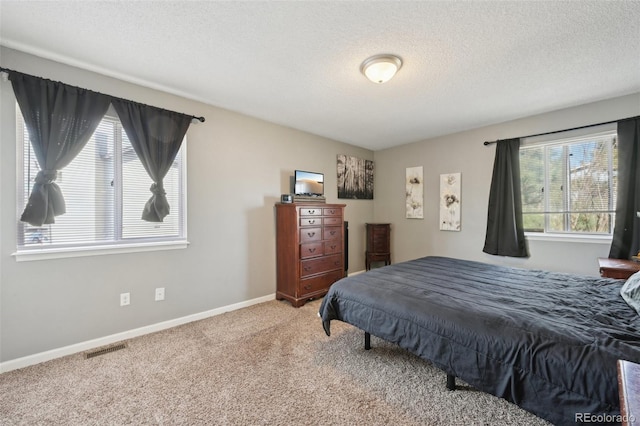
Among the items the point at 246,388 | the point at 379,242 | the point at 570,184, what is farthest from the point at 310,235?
the point at 570,184

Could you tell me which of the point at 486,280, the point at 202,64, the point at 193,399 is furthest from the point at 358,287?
the point at 202,64

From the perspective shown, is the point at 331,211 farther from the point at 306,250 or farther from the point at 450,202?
the point at 450,202

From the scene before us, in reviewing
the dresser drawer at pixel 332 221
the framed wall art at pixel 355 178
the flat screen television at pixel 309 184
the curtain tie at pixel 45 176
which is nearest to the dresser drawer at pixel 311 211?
the dresser drawer at pixel 332 221

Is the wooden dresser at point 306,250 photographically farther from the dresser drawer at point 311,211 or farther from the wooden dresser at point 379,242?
the wooden dresser at point 379,242

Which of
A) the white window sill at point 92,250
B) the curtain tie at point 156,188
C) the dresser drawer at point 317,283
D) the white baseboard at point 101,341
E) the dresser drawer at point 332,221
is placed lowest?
the white baseboard at point 101,341

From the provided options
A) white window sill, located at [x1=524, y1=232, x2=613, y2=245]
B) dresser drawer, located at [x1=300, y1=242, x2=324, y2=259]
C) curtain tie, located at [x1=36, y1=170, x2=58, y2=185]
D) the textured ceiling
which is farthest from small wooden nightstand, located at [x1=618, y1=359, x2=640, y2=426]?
curtain tie, located at [x1=36, y1=170, x2=58, y2=185]

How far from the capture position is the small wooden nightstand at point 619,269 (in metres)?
2.30

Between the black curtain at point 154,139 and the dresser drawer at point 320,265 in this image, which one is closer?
the black curtain at point 154,139

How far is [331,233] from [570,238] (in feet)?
9.46

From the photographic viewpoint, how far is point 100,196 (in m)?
2.37

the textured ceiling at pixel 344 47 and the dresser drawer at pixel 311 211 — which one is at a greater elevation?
the textured ceiling at pixel 344 47

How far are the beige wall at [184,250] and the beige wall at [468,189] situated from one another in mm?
1266

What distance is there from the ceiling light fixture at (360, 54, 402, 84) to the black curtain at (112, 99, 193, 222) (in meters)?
1.93

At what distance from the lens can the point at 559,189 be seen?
324 cm
